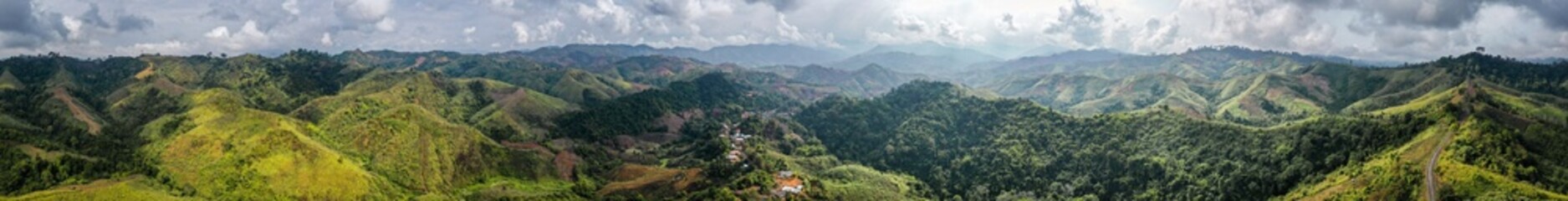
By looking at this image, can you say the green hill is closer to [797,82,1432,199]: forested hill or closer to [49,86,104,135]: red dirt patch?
[49,86,104,135]: red dirt patch

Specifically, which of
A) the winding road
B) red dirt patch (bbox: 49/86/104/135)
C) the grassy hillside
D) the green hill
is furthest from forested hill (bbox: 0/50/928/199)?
the winding road

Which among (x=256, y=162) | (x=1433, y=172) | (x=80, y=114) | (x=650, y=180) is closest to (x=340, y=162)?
(x=256, y=162)

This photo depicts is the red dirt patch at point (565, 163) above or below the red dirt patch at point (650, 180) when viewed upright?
above

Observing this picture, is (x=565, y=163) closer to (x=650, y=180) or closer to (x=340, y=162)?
(x=650, y=180)

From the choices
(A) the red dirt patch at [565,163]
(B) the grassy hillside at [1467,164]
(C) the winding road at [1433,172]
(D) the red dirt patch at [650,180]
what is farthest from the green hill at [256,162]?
(C) the winding road at [1433,172]

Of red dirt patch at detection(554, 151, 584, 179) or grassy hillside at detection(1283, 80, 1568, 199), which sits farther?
red dirt patch at detection(554, 151, 584, 179)

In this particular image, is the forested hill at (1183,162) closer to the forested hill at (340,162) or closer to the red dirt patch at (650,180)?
the forested hill at (340,162)

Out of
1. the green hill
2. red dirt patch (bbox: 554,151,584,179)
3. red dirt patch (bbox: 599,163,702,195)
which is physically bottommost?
red dirt patch (bbox: 599,163,702,195)

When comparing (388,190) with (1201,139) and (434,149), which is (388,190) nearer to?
(434,149)

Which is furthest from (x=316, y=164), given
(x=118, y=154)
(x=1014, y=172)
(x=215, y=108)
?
(x=1014, y=172)

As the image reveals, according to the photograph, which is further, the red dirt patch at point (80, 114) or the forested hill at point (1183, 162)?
the red dirt patch at point (80, 114)

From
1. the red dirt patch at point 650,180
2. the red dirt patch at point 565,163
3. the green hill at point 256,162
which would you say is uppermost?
the green hill at point 256,162
